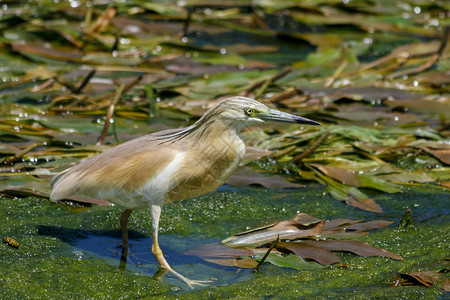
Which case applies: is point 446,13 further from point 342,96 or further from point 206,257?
point 206,257

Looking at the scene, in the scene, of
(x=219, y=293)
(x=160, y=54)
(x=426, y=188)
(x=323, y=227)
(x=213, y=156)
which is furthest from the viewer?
(x=160, y=54)

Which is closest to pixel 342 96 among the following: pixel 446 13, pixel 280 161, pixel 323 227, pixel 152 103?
pixel 280 161

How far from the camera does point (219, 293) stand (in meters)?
3.61

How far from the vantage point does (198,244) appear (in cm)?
437

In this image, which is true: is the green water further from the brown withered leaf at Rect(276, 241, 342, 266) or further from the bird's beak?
the bird's beak

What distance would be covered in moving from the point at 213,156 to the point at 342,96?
3059mm

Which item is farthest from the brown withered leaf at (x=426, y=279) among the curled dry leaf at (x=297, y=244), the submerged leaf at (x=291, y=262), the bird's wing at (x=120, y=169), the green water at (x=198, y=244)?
the bird's wing at (x=120, y=169)

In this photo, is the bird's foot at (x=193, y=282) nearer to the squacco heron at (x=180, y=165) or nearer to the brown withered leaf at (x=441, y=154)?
the squacco heron at (x=180, y=165)

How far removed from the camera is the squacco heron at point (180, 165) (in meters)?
3.88

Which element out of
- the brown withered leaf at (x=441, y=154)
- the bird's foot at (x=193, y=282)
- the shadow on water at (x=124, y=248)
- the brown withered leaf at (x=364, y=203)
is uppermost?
the brown withered leaf at (x=441, y=154)

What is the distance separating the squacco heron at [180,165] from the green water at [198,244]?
279mm

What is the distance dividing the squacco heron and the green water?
0.28m

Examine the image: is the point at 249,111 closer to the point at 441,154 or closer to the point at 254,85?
the point at 441,154

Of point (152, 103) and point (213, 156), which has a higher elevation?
point (213, 156)
